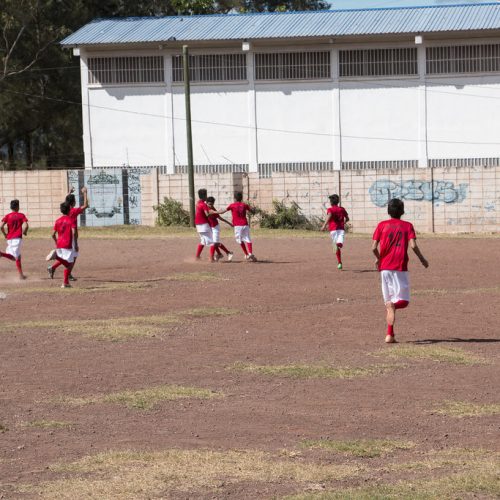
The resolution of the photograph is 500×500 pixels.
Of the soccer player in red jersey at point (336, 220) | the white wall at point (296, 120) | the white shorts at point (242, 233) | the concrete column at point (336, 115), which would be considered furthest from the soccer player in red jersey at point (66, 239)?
the concrete column at point (336, 115)

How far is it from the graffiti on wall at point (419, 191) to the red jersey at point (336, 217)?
14.8m

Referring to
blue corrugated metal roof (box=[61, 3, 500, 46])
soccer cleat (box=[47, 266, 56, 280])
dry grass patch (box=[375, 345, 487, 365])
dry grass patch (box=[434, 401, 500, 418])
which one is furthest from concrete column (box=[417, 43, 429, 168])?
dry grass patch (box=[434, 401, 500, 418])

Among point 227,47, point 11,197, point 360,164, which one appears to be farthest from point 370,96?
point 11,197

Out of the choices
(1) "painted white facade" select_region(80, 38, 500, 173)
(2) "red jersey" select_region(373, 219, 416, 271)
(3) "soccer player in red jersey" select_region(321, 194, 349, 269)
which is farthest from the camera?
(1) "painted white facade" select_region(80, 38, 500, 173)

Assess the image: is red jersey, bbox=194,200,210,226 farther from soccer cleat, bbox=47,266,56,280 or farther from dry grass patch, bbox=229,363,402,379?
dry grass patch, bbox=229,363,402,379

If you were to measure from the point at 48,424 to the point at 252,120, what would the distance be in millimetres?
32885

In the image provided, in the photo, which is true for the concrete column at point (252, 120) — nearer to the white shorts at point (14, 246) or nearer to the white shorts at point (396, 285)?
the white shorts at point (14, 246)

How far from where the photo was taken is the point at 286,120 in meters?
41.1

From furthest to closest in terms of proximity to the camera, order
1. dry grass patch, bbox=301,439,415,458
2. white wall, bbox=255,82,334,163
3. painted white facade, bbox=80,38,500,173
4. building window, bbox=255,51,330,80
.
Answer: white wall, bbox=255,82,334,163, building window, bbox=255,51,330,80, painted white facade, bbox=80,38,500,173, dry grass patch, bbox=301,439,415,458

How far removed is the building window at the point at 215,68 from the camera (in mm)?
41281

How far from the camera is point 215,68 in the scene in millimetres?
41375

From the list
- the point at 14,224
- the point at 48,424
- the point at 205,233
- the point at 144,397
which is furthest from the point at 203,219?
the point at 48,424

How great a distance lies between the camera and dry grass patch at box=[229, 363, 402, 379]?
10961mm

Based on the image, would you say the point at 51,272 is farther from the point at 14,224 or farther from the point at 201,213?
Result: the point at 201,213
